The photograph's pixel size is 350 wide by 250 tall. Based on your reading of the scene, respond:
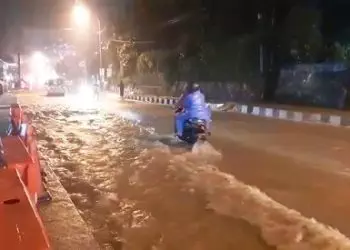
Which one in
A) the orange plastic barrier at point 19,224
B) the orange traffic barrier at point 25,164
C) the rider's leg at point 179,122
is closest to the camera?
the orange plastic barrier at point 19,224

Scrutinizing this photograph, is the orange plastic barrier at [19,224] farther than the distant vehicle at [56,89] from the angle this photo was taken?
No

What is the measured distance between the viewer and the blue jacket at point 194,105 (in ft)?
48.5

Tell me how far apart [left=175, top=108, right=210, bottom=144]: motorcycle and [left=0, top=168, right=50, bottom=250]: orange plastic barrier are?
380 inches

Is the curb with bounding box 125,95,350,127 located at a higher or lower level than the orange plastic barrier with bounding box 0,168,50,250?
lower

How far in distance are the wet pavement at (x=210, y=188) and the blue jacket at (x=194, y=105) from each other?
0.88 m

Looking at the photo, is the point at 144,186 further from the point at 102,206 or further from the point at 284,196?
the point at 284,196

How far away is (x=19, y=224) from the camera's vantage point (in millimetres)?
4141

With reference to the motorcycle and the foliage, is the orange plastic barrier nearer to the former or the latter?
the motorcycle

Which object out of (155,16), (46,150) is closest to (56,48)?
(155,16)

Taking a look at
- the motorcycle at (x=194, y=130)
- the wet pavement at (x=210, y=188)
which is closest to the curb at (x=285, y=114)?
the wet pavement at (x=210, y=188)

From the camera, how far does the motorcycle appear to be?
14.6 metres

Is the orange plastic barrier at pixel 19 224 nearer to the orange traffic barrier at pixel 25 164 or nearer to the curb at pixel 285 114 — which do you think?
the orange traffic barrier at pixel 25 164

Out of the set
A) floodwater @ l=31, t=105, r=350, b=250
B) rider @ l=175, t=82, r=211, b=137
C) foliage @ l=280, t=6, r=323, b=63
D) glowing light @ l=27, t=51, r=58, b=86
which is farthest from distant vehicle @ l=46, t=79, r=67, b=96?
glowing light @ l=27, t=51, r=58, b=86

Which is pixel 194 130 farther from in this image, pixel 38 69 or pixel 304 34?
pixel 38 69
